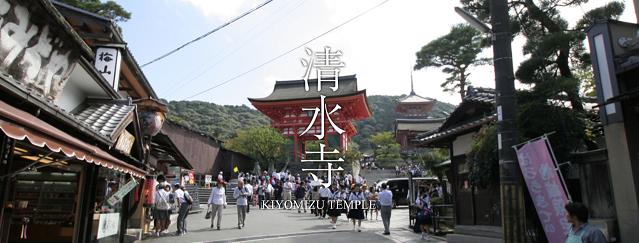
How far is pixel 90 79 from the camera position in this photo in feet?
26.4

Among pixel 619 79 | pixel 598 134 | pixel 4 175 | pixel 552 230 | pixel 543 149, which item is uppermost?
pixel 619 79

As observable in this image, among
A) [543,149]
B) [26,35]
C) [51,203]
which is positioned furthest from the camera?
[51,203]

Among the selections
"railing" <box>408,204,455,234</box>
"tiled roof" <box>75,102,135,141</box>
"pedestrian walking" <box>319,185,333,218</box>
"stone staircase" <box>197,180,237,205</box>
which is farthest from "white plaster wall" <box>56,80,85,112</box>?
"stone staircase" <box>197,180,237,205</box>

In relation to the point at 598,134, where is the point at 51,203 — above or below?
below

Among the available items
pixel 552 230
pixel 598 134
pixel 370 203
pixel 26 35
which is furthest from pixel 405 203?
pixel 26 35

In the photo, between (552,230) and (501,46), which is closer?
(501,46)

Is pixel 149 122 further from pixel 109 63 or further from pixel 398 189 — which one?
pixel 398 189

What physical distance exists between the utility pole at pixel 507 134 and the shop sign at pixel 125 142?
243 inches

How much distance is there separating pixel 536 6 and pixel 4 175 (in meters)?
10.5

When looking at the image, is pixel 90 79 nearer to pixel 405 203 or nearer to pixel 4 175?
pixel 4 175

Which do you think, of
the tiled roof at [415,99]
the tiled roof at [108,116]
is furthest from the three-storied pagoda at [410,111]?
the tiled roof at [108,116]

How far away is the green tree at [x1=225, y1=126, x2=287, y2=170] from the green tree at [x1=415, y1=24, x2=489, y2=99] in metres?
16.2

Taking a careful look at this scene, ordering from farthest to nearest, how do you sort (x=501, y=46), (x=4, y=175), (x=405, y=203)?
(x=405, y=203)
(x=501, y=46)
(x=4, y=175)

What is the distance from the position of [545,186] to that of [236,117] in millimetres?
95199
